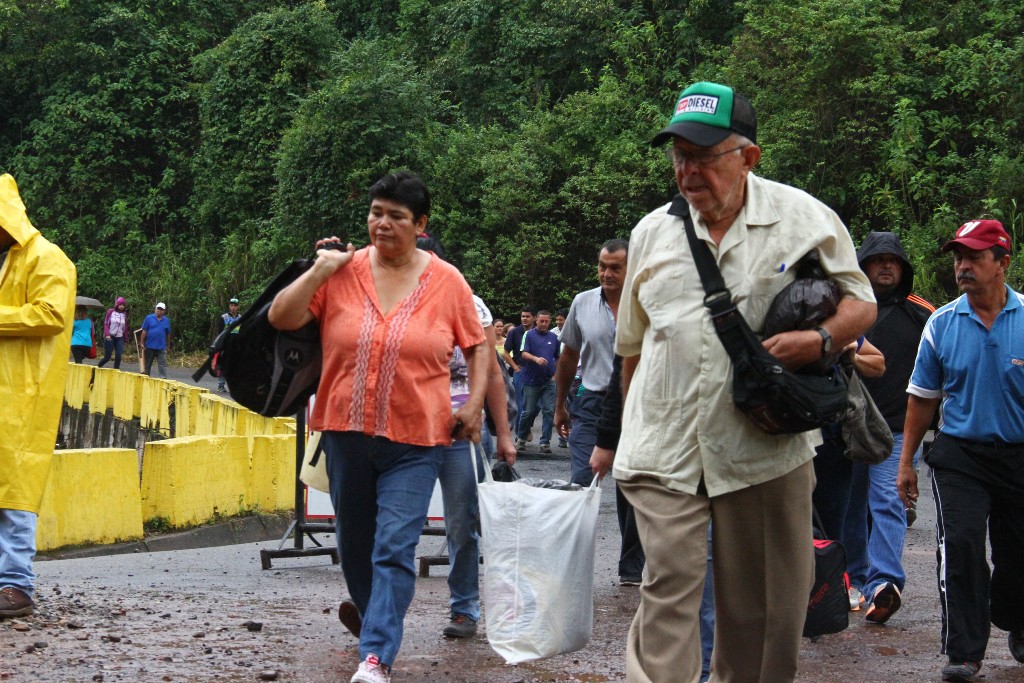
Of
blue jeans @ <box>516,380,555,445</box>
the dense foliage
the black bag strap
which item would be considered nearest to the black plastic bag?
the black bag strap

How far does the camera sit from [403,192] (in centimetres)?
557

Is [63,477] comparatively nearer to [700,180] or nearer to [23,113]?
[700,180]

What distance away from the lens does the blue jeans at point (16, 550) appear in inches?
255

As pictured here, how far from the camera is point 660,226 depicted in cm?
425

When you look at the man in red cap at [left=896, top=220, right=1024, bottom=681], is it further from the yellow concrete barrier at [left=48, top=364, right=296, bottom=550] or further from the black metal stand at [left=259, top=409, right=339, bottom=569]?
the yellow concrete barrier at [left=48, top=364, right=296, bottom=550]

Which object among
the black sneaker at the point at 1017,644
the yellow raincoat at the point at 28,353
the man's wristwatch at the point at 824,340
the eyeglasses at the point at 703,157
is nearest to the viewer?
the man's wristwatch at the point at 824,340

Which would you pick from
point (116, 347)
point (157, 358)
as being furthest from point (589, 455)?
point (116, 347)

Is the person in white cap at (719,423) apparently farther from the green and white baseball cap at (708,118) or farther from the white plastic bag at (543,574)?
the white plastic bag at (543,574)

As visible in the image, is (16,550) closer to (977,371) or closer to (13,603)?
(13,603)

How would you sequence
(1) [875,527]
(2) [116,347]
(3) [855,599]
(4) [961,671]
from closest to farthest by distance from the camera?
(4) [961,671] → (1) [875,527] → (3) [855,599] → (2) [116,347]

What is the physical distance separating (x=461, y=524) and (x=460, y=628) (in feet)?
1.57

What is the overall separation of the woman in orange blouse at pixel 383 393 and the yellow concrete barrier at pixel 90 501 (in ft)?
13.9

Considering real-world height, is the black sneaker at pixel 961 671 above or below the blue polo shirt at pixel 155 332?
below

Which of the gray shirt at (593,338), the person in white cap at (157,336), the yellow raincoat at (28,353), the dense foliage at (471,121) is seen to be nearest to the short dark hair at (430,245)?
the gray shirt at (593,338)
